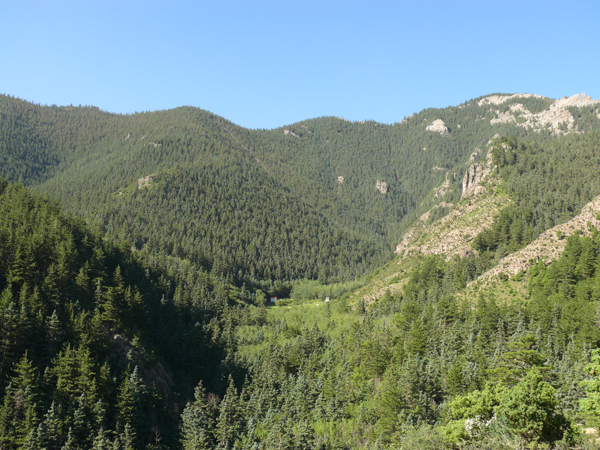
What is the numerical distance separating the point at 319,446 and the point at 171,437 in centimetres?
2946

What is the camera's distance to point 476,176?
169875 millimetres

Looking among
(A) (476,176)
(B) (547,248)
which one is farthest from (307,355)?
(A) (476,176)

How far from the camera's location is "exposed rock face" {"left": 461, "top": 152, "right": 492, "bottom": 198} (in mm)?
159325

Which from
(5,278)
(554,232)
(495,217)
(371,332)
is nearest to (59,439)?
(5,278)

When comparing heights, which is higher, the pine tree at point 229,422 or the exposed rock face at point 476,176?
the exposed rock face at point 476,176

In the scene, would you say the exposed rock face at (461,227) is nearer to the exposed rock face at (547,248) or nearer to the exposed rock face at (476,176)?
the exposed rock face at (476,176)

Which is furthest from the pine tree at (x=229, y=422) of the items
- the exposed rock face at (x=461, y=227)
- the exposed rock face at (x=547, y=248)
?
the exposed rock face at (x=461, y=227)

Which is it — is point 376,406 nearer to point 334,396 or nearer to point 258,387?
point 334,396

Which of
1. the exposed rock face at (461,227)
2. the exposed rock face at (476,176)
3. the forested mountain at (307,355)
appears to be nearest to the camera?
the forested mountain at (307,355)

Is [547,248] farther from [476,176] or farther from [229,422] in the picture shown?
[476,176]

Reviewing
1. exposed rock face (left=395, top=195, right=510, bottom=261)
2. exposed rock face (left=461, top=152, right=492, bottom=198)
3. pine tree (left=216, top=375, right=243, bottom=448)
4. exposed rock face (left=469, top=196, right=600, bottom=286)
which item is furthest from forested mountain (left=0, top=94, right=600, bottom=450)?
exposed rock face (left=461, top=152, right=492, bottom=198)

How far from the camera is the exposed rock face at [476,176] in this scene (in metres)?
159

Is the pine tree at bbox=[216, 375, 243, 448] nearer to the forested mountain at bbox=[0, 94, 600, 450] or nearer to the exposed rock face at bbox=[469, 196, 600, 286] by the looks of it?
the forested mountain at bbox=[0, 94, 600, 450]

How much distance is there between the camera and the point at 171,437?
74688 mm
